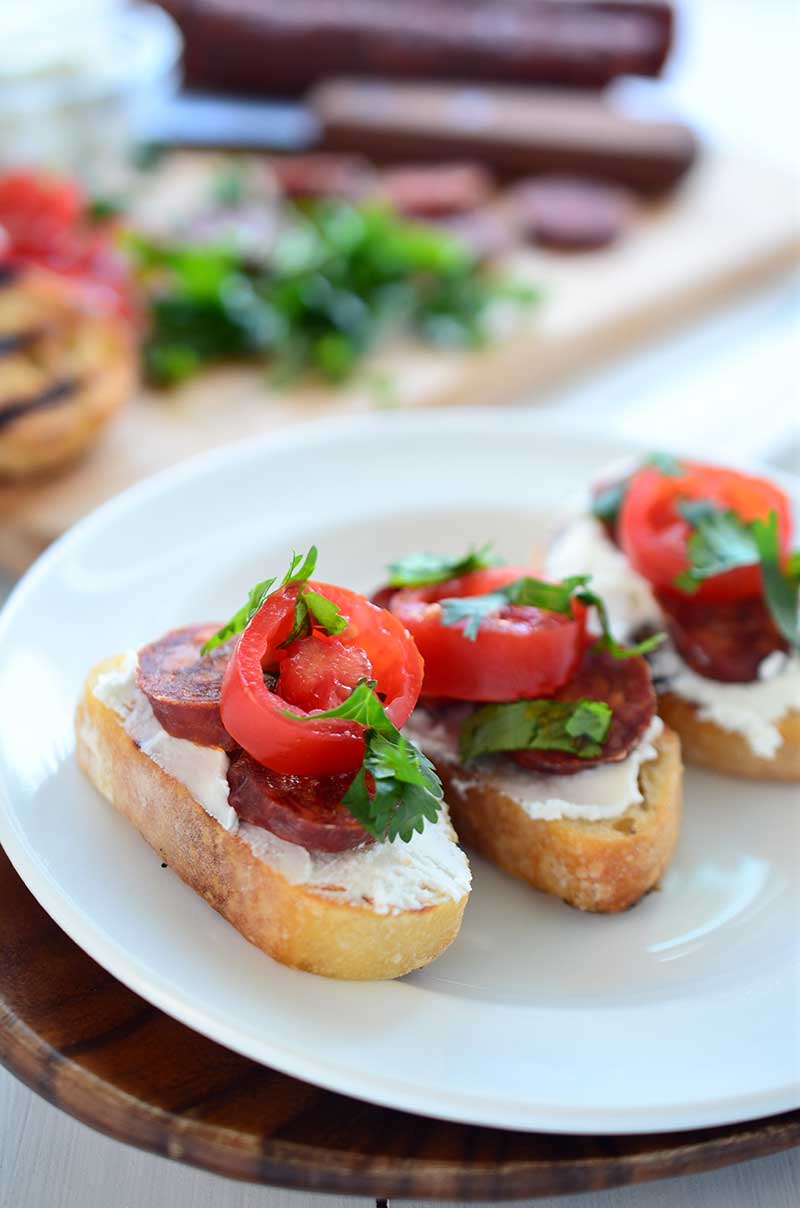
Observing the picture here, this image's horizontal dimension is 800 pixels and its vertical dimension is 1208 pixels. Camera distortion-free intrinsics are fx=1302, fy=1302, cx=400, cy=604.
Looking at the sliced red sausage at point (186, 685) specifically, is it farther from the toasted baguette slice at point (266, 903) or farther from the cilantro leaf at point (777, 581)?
the cilantro leaf at point (777, 581)

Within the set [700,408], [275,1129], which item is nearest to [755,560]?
[275,1129]

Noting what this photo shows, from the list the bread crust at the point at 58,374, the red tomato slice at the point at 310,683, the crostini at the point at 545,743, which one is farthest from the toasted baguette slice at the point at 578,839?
the bread crust at the point at 58,374

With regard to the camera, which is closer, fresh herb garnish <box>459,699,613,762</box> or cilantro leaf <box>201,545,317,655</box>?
cilantro leaf <box>201,545,317,655</box>

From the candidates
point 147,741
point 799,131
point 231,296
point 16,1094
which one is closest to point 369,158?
point 231,296

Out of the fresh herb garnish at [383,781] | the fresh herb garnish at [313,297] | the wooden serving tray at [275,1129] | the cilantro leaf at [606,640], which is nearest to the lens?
the wooden serving tray at [275,1129]

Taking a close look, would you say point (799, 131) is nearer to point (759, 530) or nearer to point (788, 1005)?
point (759, 530)

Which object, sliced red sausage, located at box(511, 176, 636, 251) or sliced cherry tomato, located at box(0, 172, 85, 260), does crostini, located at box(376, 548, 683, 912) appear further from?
sliced red sausage, located at box(511, 176, 636, 251)

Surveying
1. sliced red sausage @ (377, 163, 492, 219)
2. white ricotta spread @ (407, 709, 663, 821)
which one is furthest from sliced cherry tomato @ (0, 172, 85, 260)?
white ricotta spread @ (407, 709, 663, 821)
